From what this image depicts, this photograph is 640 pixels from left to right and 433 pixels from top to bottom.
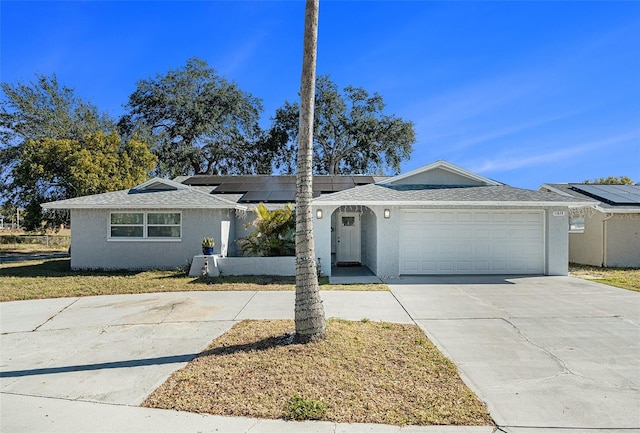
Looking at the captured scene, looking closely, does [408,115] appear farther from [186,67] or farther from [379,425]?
[379,425]

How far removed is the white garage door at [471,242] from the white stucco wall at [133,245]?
7209 millimetres

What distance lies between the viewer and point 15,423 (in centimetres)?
379

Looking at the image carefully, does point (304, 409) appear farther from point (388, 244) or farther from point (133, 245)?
point (133, 245)

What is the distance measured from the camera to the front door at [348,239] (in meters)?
16.2

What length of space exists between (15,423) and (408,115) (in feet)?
102

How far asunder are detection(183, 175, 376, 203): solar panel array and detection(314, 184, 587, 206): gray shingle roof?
455cm

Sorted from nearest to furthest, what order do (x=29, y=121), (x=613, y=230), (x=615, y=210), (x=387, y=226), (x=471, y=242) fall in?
1. (x=387, y=226)
2. (x=471, y=242)
3. (x=615, y=210)
4. (x=613, y=230)
5. (x=29, y=121)

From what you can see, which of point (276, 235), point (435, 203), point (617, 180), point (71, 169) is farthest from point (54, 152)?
point (617, 180)

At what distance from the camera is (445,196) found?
1270cm

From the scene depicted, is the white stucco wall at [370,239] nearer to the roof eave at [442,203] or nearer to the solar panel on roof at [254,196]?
the roof eave at [442,203]

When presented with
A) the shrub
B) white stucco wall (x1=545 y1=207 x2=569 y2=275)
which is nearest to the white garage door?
white stucco wall (x1=545 y1=207 x2=569 y2=275)

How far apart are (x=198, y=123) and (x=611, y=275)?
27.7 m

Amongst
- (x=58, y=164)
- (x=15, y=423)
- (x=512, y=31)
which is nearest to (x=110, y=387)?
(x=15, y=423)

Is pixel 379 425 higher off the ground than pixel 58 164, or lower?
lower
